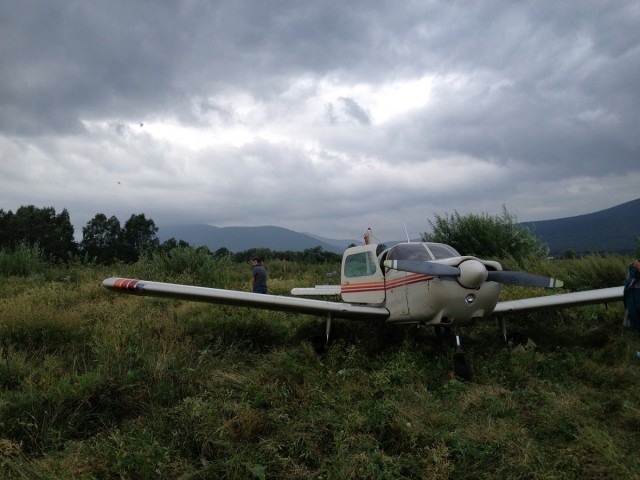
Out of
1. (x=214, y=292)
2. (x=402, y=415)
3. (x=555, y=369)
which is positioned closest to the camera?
(x=402, y=415)

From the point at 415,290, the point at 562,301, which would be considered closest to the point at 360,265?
the point at 415,290

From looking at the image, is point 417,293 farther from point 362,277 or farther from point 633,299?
point 633,299

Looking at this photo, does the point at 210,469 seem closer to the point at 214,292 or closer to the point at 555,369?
the point at 214,292

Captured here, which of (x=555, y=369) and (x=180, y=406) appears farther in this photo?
(x=555, y=369)

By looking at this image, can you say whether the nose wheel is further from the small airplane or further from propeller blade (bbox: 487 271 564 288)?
propeller blade (bbox: 487 271 564 288)

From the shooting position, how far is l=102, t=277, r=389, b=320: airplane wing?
6.64 metres

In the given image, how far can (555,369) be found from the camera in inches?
230

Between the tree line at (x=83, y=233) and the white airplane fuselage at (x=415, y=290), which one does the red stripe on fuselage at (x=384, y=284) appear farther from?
the tree line at (x=83, y=233)

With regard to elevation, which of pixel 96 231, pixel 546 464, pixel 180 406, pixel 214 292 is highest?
pixel 96 231

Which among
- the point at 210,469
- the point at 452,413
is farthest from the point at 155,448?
the point at 452,413

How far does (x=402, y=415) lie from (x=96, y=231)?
42037 mm

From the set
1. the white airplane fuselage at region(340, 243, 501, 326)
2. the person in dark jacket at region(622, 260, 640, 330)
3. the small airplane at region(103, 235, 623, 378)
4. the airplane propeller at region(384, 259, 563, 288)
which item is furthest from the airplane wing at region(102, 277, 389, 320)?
the person in dark jacket at region(622, 260, 640, 330)

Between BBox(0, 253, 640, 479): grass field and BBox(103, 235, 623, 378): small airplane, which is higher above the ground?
BBox(103, 235, 623, 378): small airplane

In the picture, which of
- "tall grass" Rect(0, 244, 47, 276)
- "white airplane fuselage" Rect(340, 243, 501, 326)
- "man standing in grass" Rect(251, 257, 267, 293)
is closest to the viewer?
"white airplane fuselage" Rect(340, 243, 501, 326)
